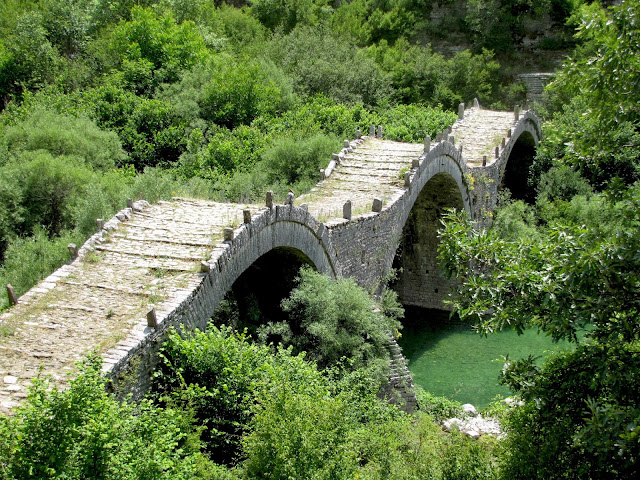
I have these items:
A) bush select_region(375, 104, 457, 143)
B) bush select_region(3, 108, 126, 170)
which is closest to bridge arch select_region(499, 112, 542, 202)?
bush select_region(375, 104, 457, 143)

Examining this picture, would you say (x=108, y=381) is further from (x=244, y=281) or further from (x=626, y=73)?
(x=626, y=73)

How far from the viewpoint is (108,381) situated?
751 cm

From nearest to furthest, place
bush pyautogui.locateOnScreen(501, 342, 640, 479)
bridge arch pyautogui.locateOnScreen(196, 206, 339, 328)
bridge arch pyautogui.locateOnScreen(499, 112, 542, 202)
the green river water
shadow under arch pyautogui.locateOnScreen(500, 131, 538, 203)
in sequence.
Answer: bush pyautogui.locateOnScreen(501, 342, 640, 479) → bridge arch pyautogui.locateOnScreen(196, 206, 339, 328) → the green river water → bridge arch pyautogui.locateOnScreen(499, 112, 542, 202) → shadow under arch pyautogui.locateOnScreen(500, 131, 538, 203)

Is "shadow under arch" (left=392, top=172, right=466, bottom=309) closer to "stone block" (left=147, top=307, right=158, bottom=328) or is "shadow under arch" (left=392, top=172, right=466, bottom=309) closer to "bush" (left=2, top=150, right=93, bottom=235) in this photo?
"bush" (left=2, top=150, right=93, bottom=235)

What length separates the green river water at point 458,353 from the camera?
19.0m

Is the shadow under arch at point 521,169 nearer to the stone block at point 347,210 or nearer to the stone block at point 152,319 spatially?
the stone block at point 347,210

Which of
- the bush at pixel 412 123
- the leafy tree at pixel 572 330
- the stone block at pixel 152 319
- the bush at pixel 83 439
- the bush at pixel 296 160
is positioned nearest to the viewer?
the bush at pixel 83 439

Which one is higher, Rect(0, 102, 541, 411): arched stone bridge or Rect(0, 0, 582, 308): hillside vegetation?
Rect(0, 0, 582, 308): hillside vegetation

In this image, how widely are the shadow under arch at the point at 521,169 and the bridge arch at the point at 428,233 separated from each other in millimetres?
10419

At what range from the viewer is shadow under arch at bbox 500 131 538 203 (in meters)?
34.5

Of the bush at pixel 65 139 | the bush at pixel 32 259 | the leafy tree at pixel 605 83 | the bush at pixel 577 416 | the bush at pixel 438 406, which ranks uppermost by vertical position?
the bush at pixel 65 139

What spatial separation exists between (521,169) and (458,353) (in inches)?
655

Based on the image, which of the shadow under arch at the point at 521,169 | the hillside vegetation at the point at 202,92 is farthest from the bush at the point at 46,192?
the shadow under arch at the point at 521,169

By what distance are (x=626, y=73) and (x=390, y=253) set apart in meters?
11.2
